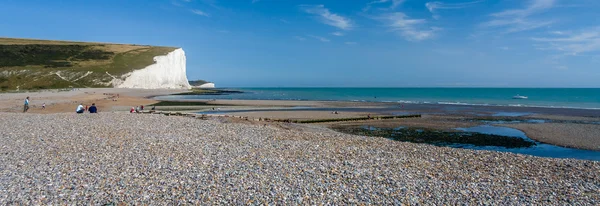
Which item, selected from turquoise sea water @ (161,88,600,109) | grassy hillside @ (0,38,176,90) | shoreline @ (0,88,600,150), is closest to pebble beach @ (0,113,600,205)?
shoreline @ (0,88,600,150)

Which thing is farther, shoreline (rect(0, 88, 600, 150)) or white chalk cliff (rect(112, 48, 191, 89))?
white chalk cliff (rect(112, 48, 191, 89))

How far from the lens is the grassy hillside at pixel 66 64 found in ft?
245

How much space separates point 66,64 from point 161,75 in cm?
1990

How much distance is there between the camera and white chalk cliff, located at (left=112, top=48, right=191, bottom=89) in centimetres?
8581

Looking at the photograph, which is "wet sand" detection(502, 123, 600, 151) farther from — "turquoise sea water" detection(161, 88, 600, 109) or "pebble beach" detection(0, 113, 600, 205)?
"turquoise sea water" detection(161, 88, 600, 109)

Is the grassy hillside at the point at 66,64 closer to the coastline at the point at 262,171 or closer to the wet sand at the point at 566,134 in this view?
the coastline at the point at 262,171

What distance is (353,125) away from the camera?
1046 inches

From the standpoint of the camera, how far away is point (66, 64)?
87.3 m

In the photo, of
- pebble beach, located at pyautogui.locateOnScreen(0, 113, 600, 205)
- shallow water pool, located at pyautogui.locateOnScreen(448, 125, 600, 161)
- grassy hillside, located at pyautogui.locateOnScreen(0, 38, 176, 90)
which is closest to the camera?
pebble beach, located at pyautogui.locateOnScreen(0, 113, 600, 205)

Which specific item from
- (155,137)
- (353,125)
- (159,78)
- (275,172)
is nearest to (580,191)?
(275,172)

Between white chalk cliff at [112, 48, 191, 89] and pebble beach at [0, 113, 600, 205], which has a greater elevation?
white chalk cliff at [112, 48, 191, 89]

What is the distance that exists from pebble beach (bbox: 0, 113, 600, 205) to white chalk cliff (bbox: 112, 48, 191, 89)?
74.4m

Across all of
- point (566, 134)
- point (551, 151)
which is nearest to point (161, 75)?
point (566, 134)

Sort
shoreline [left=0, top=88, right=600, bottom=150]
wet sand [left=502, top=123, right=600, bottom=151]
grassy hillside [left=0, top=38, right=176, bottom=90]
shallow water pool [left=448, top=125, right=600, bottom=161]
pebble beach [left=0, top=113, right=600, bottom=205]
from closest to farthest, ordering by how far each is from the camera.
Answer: pebble beach [left=0, top=113, right=600, bottom=205] → shallow water pool [left=448, top=125, right=600, bottom=161] → wet sand [left=502, top=123, right=600, bottom=151] → shoreline [left=0, top=88, right=600, bottom=150] → grassy hillside [left=0, top=38, right=176, bottom=90]
